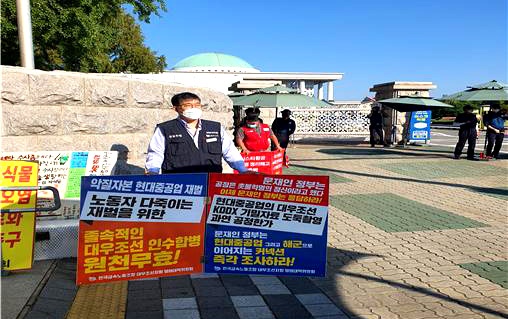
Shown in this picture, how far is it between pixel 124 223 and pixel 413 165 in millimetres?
11000

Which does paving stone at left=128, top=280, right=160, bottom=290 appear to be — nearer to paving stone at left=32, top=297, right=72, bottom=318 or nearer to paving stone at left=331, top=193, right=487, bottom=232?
paving stone at left=32, top=297, right=72, bottom=318

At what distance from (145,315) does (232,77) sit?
3082cm

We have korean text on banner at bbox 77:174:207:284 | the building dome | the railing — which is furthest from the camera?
the building dome

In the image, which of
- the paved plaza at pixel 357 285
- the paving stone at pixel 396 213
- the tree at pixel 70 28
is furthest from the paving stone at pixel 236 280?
the tree at pixel 70 28

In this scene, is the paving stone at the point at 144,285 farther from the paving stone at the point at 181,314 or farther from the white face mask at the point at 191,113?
the white face mask at the point at 191,113

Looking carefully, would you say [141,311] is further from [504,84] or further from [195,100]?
[504,84]

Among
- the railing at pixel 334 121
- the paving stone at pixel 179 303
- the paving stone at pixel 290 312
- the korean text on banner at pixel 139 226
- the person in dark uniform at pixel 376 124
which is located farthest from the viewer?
the railing at pixel 334 121

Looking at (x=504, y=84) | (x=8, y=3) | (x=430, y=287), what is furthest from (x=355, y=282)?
(x=504, y=84)

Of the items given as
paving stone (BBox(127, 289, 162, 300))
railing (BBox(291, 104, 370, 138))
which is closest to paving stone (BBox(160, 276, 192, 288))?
paving stone (BBox(127, 289, 162, 300))

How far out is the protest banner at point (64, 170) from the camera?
488cm

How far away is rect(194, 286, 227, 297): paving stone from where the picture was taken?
4010 mm

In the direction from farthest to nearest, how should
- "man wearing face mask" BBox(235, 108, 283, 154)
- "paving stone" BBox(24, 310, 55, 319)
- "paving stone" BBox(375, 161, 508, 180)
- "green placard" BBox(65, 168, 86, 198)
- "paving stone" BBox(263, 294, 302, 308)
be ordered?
"paving stone" BBox(375, 161, 508, 180)
"man wearing face mask" BBox(235, 108, 283, 154)
"green placard" BBox(65, 168, 86, 198)
"paving stone" BBox(263, 294, 302, 308)
"paving stone" BBox(24, 310, 55, 319)

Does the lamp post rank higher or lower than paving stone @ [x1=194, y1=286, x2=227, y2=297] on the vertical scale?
higher

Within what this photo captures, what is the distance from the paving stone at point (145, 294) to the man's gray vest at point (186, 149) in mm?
1160
